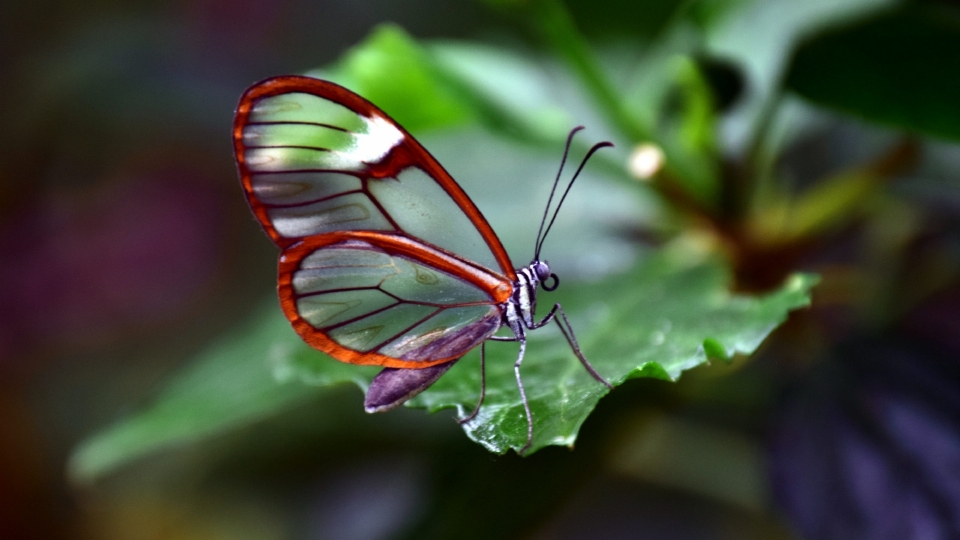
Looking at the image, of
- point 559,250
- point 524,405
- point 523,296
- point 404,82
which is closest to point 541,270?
point 523,296

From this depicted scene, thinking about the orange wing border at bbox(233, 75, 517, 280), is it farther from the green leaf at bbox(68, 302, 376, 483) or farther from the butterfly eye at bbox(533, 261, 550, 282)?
the green leaf at bbox(68, 302, 376, 483)

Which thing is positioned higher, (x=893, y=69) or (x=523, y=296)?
(x=893, y=69)

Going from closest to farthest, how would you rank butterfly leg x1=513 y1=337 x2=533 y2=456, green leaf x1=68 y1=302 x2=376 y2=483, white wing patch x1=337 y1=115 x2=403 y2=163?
butterfly leg x1=513 y1=337 x2=533 y2=456 → white wing patch x1=337 y1=115 x2=403 y2=163 → green leaf x1=68 y1=302 x2=376 y2=483

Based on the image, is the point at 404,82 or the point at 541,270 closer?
the point at 541,270

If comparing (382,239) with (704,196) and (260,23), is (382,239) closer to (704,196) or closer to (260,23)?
(704,196)

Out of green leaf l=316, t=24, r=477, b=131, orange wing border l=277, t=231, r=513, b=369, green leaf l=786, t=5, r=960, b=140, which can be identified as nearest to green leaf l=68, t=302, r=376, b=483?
orange wing border l=277, t=231, r=513, b=369

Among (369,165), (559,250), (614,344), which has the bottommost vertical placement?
(559,250)

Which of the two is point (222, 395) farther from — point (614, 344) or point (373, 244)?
point (614, 344)

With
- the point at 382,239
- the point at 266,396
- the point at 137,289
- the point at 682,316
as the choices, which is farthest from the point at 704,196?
the point at 137,289
